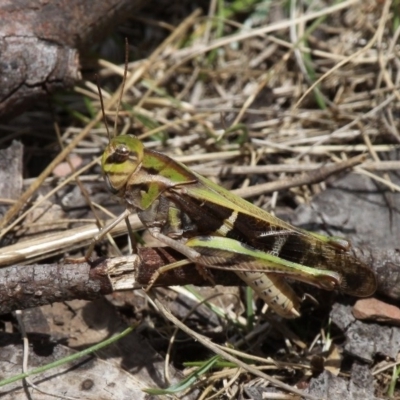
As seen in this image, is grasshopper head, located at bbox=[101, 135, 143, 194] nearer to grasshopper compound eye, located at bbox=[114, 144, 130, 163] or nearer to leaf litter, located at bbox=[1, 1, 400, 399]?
grasshopper compound eye, located at bbox=[114, 144, 130, 163]

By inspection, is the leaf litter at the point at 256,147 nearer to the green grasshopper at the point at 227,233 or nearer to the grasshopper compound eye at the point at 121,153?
the green grasshopper at the point at 227,233

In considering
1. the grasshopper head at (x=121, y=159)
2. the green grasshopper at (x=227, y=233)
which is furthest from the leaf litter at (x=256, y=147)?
the grasshopper head at (x=121, y=159)

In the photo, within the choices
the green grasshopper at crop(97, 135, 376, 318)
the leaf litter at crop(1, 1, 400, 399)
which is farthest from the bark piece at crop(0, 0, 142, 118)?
the green grasshopper at crop(97, 135, 376, 318)

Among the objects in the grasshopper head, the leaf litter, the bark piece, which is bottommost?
the leaf litter

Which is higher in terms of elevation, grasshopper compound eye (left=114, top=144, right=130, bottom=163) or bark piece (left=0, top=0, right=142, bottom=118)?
bark piece (left=0, top=0, right=142, bottom=118)

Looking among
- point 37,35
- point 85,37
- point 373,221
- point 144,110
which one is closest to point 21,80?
point 37,35

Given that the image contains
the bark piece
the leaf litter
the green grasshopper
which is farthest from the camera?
the bark piece

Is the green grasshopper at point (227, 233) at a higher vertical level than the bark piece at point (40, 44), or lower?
lower
